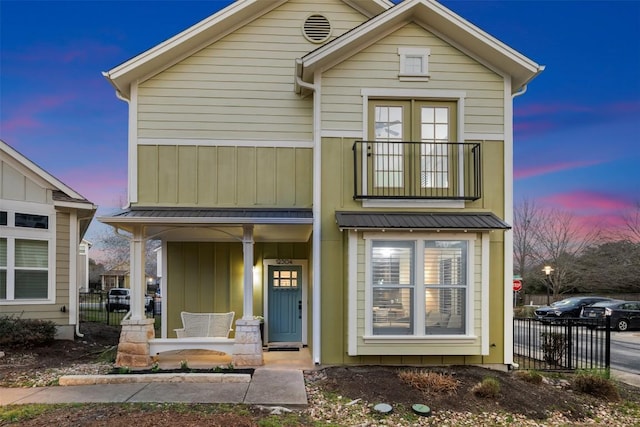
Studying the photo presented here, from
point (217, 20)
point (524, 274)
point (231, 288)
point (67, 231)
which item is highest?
point (217, 20)

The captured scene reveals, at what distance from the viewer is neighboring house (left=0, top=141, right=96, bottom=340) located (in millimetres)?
8891

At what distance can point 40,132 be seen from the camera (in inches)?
1008

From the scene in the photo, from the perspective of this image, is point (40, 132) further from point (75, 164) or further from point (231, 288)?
point (231, 288)

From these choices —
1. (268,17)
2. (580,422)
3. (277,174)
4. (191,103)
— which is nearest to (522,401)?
(580,422)

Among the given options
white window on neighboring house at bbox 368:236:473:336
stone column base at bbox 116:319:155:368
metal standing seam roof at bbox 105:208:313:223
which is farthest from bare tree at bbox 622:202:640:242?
stone column base at bbox 116:319:155:368

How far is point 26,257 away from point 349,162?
26.5 ft

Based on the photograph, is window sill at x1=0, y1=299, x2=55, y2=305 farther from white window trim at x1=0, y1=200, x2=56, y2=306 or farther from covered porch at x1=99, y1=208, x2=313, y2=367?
covered porch at x1=99, y1=208, x2=313, y2=367

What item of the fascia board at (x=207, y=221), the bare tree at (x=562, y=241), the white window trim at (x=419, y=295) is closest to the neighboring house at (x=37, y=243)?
the fascia board at (x=207, y=221)

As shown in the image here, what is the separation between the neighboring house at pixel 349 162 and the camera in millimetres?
6941

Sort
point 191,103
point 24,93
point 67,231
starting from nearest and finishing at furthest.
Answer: point 191,103 → point 67,231 → point 24,93

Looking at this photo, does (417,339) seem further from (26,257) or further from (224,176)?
(26,257)

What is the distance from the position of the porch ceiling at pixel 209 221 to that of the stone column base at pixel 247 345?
5.18 feet

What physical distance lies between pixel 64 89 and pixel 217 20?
20.8m

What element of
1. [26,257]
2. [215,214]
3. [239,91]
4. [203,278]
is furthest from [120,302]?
[239,91]
